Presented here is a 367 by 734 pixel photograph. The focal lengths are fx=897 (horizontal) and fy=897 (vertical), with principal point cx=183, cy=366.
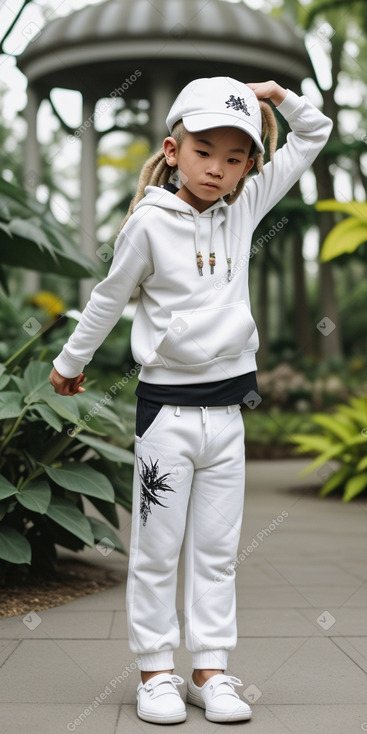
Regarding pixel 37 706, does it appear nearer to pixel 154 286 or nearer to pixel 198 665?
pixel 198 665

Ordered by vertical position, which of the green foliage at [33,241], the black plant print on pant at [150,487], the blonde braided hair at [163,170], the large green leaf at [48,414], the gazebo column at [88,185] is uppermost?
the blonde braided hair at [163,170]

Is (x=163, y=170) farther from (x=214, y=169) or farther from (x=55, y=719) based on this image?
(x=55, y=719)

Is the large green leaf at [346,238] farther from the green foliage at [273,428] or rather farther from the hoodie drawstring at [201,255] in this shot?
the hoodie drawstring at [201,255]

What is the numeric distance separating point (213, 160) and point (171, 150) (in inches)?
6.8

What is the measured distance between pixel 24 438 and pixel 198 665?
170 centimetres

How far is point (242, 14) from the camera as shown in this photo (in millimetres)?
12711

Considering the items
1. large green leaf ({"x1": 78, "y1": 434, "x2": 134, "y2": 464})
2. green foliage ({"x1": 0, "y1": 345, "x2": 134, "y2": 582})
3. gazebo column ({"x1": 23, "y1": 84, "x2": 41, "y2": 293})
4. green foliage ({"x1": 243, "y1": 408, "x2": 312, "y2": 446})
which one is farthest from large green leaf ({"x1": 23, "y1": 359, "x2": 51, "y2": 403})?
gazebo column ({"x1": 23, "y1": 84, "x2": 41, "y2": 293})

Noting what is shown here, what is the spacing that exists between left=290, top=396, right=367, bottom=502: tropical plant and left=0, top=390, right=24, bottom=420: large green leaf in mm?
3538

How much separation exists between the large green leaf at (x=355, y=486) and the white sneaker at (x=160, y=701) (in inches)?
172

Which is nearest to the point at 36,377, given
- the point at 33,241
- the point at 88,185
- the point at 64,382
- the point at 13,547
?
the point at 13,547

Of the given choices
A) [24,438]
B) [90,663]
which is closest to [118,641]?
[90,663]

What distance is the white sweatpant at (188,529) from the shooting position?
264 cm

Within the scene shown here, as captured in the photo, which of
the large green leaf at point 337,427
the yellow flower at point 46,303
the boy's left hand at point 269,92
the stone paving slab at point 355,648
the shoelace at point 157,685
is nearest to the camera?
the shoelace at point 157,685

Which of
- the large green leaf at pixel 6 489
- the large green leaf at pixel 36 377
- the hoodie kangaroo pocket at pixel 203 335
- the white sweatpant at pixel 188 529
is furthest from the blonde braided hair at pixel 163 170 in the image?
the large green leaf at pixel 6 489
